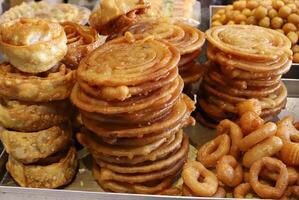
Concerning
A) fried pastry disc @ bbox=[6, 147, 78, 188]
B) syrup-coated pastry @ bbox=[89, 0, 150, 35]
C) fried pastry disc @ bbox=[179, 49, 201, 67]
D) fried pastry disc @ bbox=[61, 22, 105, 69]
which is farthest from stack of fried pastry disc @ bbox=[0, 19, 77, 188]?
fried pastry disc @ bbox=[179, 49, 201, 67]

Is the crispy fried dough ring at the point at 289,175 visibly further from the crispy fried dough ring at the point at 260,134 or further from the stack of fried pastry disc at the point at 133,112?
the stack of fried pastry disc at the point at 133,112

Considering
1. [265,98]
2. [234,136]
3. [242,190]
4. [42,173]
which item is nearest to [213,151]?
[234,136]

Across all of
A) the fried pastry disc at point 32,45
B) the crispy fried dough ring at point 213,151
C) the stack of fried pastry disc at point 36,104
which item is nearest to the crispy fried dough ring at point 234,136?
the crispy fried dough ring at point 213,151

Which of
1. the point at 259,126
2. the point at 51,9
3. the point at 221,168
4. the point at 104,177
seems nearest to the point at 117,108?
the point at 104,177

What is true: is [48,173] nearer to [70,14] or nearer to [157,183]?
[157,183]

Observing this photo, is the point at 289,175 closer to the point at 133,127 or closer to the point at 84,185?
the point at 133,127
